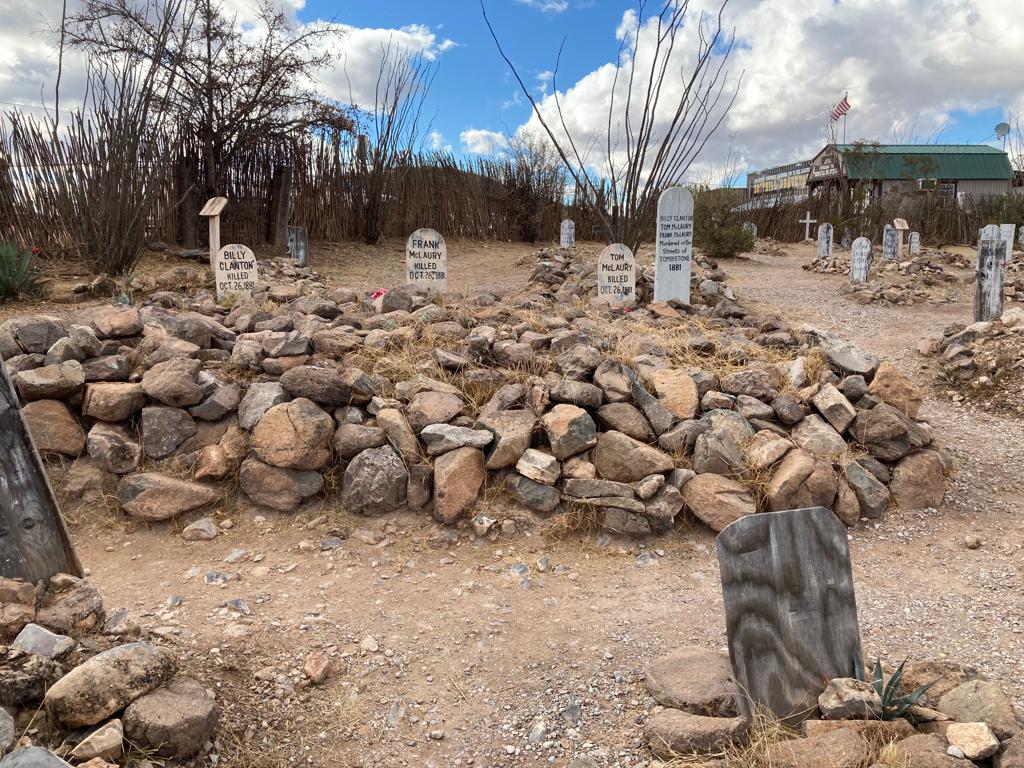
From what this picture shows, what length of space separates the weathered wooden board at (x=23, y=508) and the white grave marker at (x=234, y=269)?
466 centimetres

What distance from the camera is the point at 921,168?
25.5 meters

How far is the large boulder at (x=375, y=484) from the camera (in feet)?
11.6

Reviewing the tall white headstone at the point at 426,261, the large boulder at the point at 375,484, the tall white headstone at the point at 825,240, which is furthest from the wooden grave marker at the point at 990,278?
the tall white headstone at the point at 825,240

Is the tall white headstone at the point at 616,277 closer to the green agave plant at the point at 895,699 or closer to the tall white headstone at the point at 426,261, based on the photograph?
the tall white headstone at the point at 426,261

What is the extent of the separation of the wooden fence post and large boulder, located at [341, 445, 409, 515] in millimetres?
9794

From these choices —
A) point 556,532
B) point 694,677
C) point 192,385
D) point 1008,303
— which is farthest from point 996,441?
point 1008,303

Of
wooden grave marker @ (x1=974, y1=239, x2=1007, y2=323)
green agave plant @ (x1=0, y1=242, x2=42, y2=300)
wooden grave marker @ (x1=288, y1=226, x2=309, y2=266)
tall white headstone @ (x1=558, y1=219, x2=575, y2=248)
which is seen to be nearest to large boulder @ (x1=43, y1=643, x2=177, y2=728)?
green agave plant @ (x1=0, y1=242, x2=42, y2=300)

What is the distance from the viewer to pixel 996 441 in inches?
188

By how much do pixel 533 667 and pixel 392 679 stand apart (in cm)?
48

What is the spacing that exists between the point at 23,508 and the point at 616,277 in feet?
A: 20.0

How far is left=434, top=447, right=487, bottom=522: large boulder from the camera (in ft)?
11.3

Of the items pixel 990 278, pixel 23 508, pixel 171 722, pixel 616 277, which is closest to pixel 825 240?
pixel 990 278

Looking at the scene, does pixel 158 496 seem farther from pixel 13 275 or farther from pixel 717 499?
pixel 13 275

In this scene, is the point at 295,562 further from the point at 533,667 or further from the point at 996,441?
the point at 996,441
